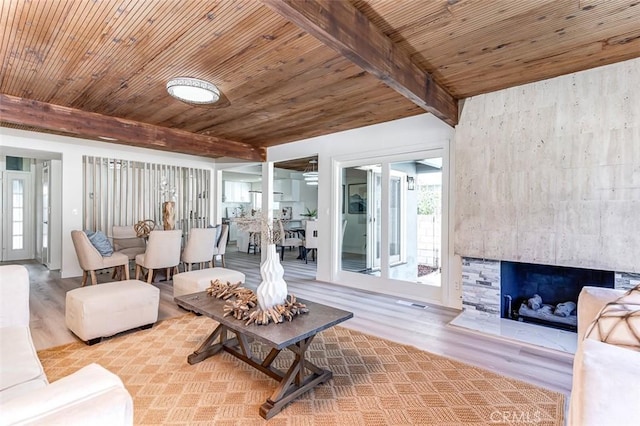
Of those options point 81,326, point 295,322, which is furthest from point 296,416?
point 81,326

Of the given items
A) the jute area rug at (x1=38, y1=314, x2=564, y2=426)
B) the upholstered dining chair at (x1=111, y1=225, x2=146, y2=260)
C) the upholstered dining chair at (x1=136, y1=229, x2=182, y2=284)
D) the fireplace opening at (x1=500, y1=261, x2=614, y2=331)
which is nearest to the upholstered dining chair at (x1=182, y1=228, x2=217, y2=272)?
the upholstered dining chair at (x1=136, y1=229, x2=182, y2=284)

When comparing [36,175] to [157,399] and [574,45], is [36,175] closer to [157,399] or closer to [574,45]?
[157,399]

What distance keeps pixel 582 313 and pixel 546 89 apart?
2.26 metres

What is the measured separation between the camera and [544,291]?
340cm

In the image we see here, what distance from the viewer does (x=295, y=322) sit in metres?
2.04

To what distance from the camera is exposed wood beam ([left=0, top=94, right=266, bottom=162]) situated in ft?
11.5

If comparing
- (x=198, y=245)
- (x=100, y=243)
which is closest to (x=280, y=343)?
(x=198, y=245)

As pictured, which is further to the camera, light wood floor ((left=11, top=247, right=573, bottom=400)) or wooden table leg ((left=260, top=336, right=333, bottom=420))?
light wood floor ((left=11, top=247, right=573, bottom=400))

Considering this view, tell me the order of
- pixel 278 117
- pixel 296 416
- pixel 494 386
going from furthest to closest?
pixel 278 117, pixel 494 386, pixel 296 416

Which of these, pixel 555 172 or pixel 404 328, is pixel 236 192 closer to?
pixel 404 328

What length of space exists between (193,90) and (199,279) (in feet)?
6.52

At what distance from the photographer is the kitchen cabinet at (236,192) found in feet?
34.3

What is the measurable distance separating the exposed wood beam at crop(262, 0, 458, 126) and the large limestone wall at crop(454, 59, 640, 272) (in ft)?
3.06

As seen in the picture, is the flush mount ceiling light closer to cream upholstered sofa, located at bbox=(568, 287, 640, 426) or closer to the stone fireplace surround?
cream upholstered sofa, located at bbox=(568, 287, 640, 426)
